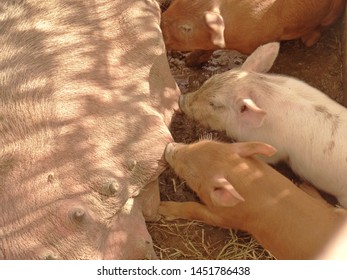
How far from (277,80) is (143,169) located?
0.87 meters

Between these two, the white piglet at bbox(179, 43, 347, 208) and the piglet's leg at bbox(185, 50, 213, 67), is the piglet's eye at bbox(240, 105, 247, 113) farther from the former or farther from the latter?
the piglet's leg at bbox(185, 50, 213, 67)

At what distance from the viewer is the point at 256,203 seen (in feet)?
10.4

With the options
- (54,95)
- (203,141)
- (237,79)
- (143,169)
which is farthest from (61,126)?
(237,79)

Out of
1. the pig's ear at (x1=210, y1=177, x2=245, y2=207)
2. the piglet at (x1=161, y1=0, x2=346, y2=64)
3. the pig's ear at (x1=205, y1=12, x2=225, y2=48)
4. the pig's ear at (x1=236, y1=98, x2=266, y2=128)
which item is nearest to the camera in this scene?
the pig's ear at (x1=210, y1=177, x2=245, y2=207)

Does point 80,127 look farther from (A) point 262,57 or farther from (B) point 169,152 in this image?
(A) point 262,57

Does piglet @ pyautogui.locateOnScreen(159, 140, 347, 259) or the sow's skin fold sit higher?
the sow's skin fold

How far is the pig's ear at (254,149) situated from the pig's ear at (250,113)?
19 cm

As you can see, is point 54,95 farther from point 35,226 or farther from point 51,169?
point 35,226

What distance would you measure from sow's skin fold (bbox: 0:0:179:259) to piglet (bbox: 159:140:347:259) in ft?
0.62

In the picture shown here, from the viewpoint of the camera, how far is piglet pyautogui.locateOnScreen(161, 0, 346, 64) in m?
3.82

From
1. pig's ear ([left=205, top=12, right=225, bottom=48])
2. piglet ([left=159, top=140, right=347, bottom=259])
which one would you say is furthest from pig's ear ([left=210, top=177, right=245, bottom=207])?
pig's ear ([left=205, top=12, right=225, bottom=48])

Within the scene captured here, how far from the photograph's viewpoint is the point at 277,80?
351 cm

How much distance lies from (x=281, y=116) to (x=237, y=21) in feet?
2.51

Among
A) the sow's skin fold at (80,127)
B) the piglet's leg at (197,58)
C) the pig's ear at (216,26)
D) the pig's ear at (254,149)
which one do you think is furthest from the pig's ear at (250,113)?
the piglet's leg at (197,58)
